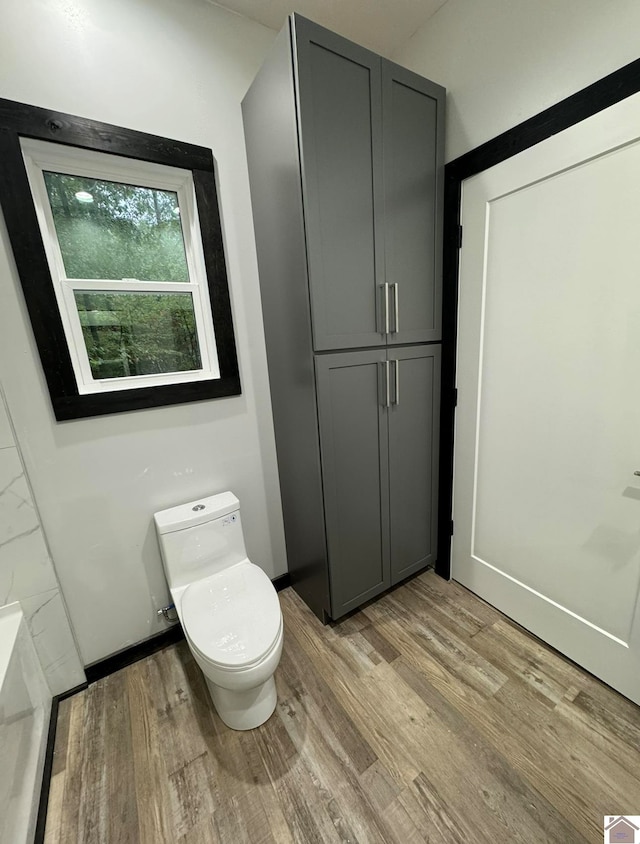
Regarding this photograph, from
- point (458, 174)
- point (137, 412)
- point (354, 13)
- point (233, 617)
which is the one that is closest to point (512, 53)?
point (458, 174)

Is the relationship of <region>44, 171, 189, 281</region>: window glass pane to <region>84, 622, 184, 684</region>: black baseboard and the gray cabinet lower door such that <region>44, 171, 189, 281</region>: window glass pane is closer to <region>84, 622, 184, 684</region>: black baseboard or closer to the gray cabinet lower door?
the gray cabinet lower door

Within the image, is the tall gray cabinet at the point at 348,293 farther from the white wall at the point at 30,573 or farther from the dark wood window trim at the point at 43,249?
the white wall at the point at 30,573

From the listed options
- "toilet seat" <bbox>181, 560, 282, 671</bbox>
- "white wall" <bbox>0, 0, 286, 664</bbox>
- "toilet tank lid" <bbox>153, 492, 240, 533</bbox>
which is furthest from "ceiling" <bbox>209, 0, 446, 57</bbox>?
"toilet seat" <bbox>181, 560, 282, 671</bbox>

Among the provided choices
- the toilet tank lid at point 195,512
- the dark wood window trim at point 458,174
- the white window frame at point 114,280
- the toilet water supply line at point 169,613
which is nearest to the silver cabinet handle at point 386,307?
the dark wood window trim at point 458,174

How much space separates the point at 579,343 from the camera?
4.09ft

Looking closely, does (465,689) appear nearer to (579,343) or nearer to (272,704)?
(272,704)

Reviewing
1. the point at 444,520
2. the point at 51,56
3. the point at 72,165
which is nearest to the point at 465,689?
the point at 444,520

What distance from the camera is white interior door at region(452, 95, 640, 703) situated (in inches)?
44.5

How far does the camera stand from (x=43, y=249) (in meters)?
1.18

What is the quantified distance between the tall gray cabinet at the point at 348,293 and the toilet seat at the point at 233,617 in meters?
0.35

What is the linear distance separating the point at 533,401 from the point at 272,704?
161 centimetres

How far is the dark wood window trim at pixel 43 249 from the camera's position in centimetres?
112

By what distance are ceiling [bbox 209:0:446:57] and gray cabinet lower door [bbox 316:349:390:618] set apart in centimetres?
145

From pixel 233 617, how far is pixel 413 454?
109 centimetres
